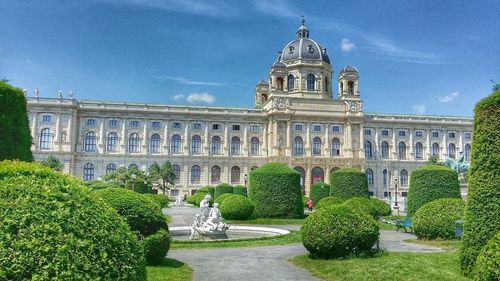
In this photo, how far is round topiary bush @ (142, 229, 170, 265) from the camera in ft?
32.2

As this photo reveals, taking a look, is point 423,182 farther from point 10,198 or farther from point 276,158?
point 276,158

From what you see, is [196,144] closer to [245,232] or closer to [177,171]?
[177,171]

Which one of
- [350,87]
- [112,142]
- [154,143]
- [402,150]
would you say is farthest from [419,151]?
[112,142]

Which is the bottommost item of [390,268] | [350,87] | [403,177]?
[390,268]

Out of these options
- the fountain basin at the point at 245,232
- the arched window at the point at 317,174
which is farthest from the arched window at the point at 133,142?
the fountain basin at the point at 245,232

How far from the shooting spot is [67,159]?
59125 millimetres

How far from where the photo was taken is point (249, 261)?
11.4 metres

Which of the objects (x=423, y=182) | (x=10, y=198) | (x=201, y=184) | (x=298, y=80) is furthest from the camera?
(x=298, y=80)

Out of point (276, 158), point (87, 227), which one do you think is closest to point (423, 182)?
point (87, 227)

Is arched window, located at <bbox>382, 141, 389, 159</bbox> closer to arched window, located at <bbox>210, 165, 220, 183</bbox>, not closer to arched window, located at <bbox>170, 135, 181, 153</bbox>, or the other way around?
arched window, located at <bbox>210, 165, 220, 183</bbox>

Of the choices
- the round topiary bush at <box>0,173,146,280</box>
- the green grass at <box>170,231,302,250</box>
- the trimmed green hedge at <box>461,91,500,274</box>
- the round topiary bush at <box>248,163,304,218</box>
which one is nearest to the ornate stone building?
the round topiary bush at <box>248,163,304,218</box>

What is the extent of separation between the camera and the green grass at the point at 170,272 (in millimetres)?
9059

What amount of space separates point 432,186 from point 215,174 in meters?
44.8

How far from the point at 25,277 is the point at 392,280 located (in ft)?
22.6
